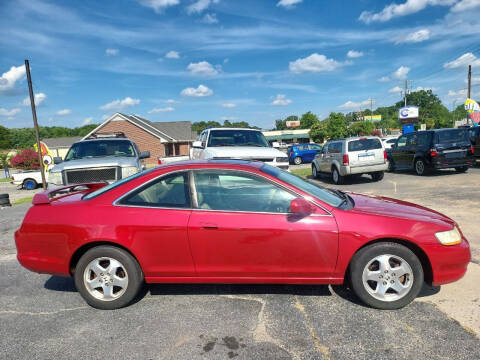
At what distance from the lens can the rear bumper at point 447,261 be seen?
3037 mm

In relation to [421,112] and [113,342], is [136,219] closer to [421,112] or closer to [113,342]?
[113,342]

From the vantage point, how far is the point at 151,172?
3439 mm

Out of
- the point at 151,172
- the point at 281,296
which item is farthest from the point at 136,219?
the point at 281,296

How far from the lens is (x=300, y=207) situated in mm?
2996

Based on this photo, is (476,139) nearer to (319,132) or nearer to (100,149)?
(100,149)

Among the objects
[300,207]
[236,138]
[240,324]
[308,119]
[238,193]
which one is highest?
[308,119]

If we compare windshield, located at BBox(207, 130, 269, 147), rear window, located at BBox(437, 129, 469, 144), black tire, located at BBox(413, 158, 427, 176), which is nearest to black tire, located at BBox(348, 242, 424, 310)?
windshield, located at BBox(207, 130, 269, 147)

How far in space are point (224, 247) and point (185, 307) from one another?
82cm

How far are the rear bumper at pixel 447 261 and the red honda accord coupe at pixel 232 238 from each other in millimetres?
11

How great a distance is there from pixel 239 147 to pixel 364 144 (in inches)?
218

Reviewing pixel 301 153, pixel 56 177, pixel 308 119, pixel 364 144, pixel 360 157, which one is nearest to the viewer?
pixel 56 177

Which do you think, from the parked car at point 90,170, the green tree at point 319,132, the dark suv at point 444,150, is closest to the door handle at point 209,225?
the parked car at point 90,170

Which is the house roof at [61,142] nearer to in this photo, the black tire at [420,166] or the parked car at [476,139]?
the black tire at [420,166]

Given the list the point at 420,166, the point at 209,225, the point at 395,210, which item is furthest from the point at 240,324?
the point at 420,166
